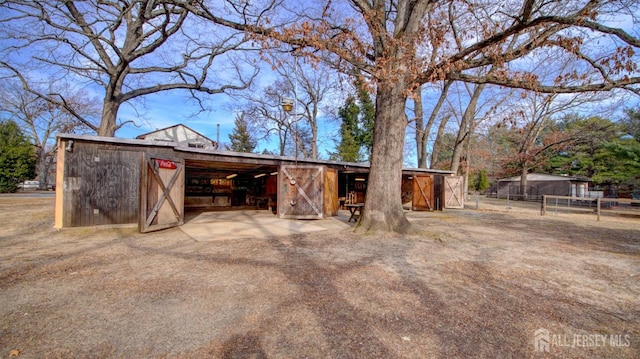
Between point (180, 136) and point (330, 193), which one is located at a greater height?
point (180, 136)

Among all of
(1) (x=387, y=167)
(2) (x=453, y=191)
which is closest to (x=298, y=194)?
(1) (x=387, y=167)

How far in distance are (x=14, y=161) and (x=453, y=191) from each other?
3035cm

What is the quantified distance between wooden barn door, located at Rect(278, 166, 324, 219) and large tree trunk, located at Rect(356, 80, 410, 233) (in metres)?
3.36

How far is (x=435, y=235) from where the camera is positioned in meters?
6.75

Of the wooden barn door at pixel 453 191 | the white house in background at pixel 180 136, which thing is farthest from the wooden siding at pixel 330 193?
the white house in background at pixel 180 136

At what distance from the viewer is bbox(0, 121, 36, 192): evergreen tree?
20328mm

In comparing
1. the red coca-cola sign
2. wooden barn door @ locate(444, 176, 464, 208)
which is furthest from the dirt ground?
wooden barn door @ locate(444, 176, 464, 208)

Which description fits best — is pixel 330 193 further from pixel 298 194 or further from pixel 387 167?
pixel 387 167

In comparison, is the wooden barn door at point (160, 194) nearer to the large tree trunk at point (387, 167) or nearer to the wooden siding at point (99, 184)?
the wooden siding at point (99, 184)

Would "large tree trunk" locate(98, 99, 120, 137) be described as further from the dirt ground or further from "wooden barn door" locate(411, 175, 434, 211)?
"wooden barn door" locate(411, 175, 434, 211)

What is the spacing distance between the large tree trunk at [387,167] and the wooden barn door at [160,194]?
5.20 metres

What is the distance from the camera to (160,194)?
7570mm

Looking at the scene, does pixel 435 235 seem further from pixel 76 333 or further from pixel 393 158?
pixel 76 333

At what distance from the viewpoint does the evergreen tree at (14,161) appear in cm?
2033
